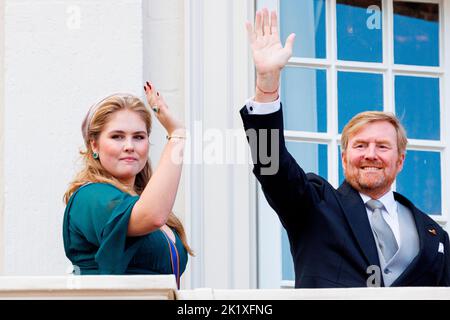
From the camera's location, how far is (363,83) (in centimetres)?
1114

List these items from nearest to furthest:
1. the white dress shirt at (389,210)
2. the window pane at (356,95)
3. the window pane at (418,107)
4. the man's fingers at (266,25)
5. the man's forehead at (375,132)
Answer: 1. the man's fingers at (266,25)
2. the white dress shirt at (389,210)
3. the man's forehead at (375,132)
4. the window pane at (356,95)
5. the window pane at (418,107)

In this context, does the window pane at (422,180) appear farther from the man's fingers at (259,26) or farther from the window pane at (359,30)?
the man's fingers at (259,26)

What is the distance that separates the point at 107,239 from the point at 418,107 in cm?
287

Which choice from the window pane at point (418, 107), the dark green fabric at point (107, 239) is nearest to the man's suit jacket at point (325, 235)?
the dark green fabric at point (107, 239)

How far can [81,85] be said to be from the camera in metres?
10.6

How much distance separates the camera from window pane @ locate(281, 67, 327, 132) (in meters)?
11.0

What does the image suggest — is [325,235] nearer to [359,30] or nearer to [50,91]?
[50,91]

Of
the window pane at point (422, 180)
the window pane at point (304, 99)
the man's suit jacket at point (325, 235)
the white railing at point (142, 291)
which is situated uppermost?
the window pane at point (304, 99)

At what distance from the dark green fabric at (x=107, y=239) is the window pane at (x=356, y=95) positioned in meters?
2.26

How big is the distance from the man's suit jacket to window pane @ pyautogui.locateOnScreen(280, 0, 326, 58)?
1718 millimetres

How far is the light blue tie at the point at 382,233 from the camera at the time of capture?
30.8 ft

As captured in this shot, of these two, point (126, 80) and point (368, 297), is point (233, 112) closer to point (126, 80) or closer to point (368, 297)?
point (126, 80)
